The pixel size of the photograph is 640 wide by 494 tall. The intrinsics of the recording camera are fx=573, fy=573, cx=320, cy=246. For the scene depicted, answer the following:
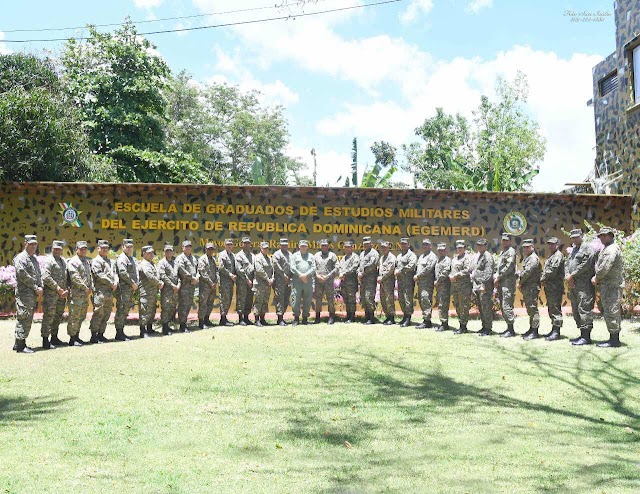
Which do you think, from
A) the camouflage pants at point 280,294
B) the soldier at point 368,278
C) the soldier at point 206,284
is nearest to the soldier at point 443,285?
the soldier at point 368,278

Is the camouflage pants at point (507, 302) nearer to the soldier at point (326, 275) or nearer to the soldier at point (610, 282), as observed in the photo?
the soldier at point (610, 282)

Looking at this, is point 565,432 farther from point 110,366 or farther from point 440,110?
point 440,110

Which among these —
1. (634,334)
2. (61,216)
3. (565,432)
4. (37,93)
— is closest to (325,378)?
(565,432)

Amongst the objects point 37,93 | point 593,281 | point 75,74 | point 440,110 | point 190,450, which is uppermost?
point 440,110

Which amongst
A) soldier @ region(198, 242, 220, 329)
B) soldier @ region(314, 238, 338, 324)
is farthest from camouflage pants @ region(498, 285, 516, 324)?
soldier @ region(198, 242, 220, 329)

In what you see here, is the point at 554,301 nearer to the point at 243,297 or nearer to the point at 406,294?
the point at 406,294

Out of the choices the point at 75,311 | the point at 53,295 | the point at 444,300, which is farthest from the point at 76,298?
the point at 444,300

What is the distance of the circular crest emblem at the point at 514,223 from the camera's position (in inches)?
534

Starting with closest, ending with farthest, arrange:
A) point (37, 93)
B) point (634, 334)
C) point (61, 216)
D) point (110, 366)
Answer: point (110, 366)
point (634, 334)
point (61, 216)
point (37, 93)

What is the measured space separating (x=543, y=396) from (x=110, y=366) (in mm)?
5076

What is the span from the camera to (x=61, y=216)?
42.2 feet

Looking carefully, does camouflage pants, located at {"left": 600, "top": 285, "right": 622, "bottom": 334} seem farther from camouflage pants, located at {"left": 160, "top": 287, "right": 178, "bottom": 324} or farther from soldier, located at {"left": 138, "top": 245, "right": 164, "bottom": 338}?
soldier, located at {"left": 138, "top": 245, "right": 164, "bottom": 338}

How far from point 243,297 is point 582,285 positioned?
20.5ft

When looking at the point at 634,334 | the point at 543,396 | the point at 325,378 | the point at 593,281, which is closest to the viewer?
the point at 543,396
